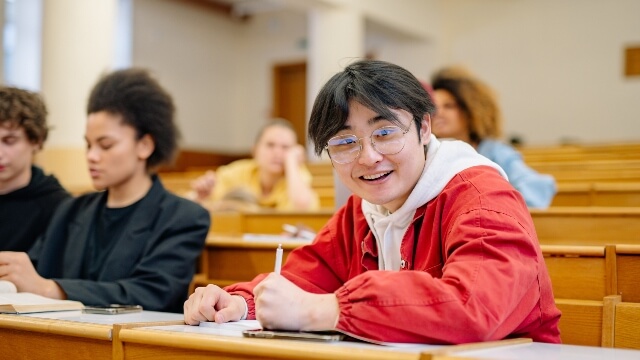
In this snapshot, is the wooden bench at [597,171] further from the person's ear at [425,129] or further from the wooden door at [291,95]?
the wooden door at [291,95]

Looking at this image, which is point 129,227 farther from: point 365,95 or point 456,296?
point 456,296

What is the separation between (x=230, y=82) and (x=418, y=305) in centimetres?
1115

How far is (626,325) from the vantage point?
70.5 inches

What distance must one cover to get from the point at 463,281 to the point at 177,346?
478 millimetres

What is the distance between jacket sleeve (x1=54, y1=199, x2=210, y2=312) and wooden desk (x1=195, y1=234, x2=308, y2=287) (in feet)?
0.79

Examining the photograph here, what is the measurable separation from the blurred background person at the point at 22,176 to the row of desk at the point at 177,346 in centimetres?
93

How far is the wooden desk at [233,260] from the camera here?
260 centimetres

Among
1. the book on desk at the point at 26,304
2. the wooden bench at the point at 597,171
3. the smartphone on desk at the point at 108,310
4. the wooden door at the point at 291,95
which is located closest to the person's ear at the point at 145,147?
the book on desk at the point at 26,304

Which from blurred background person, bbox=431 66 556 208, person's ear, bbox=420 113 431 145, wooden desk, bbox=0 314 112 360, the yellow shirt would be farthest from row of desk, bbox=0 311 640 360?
the yellow shirt

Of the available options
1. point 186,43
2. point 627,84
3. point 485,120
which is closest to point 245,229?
point 485,120

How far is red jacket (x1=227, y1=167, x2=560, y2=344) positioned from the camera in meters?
1.26

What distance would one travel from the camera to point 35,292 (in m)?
2.12

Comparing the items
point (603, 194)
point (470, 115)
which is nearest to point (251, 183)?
point (470, 115)

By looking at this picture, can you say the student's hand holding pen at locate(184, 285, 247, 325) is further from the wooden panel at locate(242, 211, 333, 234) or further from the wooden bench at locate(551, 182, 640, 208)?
the wooden bench at locate(551, 182, 640, 208)
